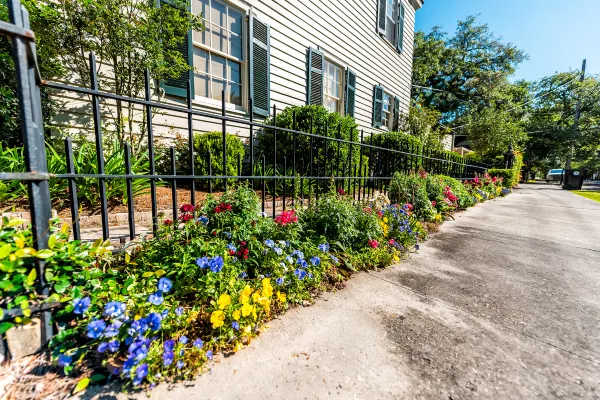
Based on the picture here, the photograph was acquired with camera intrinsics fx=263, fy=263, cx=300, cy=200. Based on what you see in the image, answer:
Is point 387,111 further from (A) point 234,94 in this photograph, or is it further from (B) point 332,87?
(A) point 234,94

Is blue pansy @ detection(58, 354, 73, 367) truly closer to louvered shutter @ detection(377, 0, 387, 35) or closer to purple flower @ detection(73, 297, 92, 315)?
purple flower @ detection(73, 297, 92, 315)

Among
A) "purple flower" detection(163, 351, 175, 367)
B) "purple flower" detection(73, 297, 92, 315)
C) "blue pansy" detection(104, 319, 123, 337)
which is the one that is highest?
"purple flower" detection(73, 297, 92, 315)

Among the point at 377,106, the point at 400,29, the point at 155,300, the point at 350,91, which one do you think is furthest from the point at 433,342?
the point at 400,29

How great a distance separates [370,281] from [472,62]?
93.4ft

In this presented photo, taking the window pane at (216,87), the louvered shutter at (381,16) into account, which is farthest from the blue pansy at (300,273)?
the louvered shutter at (381,16)

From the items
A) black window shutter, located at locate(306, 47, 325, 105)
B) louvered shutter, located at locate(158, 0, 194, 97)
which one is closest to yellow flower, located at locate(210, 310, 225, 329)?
louvered shutter, located at locate(158, 0, 194, 97)

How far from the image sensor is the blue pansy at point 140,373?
947 mm

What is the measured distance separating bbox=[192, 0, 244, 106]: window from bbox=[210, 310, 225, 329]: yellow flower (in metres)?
3.94

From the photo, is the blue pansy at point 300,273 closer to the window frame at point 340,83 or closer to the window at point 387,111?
the window frame at point 340,83

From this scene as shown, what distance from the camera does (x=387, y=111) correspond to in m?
9.73

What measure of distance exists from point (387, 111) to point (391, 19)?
10.1ft

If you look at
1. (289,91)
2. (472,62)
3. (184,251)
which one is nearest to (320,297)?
(184,251)

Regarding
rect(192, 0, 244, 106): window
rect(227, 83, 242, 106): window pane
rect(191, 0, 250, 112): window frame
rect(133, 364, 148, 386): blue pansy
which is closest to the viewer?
rect(133, 364, 148, 386): blue pansy

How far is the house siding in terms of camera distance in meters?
3.78
